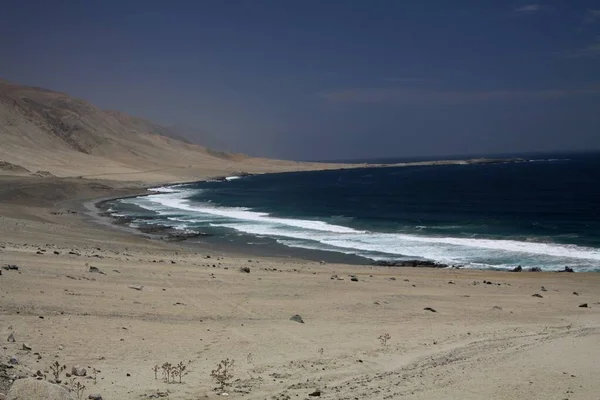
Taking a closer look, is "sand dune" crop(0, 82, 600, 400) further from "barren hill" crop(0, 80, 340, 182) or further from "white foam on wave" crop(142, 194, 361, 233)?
"barren hill" crop(0, 80, 340, 182)

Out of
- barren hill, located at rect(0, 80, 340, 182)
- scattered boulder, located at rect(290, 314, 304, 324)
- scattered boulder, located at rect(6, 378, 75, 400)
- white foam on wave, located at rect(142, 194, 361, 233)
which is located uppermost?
barren hill, located at rect(0, 80, 340, 182)

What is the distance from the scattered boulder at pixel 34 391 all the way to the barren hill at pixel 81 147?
67129mm

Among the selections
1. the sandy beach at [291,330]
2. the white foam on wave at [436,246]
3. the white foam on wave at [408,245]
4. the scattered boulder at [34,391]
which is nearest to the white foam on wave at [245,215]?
the white foam on wave at [408,245]

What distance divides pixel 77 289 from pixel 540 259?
74.8ft

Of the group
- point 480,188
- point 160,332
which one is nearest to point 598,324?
point 160,332

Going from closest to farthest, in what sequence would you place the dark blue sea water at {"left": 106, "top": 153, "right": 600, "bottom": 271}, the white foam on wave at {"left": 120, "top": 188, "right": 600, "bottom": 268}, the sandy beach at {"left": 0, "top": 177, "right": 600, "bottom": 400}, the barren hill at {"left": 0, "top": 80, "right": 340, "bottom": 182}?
the sandy beach at {"left": 0, "top": 177, "right": 600, "bottom": 400} < the white foam on wave at {"left": 120, "top": 188, "right": 600, "bottom": 268} < the dark blue sea water at {"left": 106, "top": 153, "right": 600, "bottom": 271} < the barren hill at {"left": 0, "top": 80, "right": 340, "bottom": 182}

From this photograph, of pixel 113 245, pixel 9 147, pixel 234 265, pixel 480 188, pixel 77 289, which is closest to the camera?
pixel 77 289

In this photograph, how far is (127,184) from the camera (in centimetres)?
7881

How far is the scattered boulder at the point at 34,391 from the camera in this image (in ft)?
17.7

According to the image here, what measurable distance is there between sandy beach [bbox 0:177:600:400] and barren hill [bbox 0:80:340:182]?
5873 cm

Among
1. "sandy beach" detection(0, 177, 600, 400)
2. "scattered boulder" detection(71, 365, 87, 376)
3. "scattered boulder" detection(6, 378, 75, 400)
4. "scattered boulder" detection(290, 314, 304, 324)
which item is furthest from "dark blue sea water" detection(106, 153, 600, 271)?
"scattered boulder" detection(6, 378, 75, 400)

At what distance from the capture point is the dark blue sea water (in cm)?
2916

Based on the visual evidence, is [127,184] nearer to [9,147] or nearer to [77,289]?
[9,147]

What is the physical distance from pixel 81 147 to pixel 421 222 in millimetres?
87770
